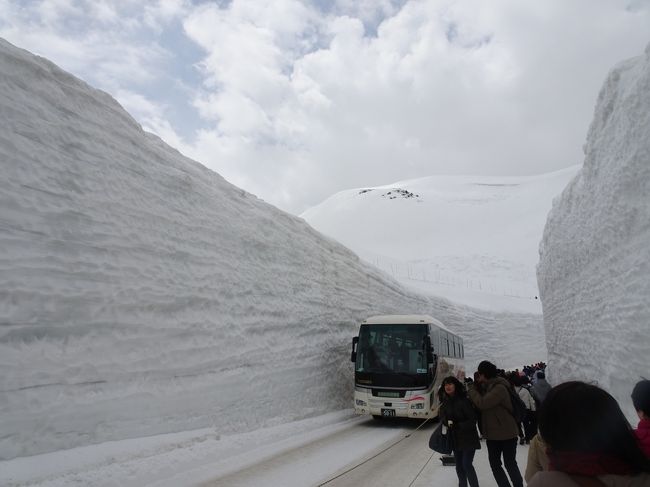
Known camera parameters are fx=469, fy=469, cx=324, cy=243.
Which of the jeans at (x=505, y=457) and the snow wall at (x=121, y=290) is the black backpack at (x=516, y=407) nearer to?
the jeans at (x=505, y=457)

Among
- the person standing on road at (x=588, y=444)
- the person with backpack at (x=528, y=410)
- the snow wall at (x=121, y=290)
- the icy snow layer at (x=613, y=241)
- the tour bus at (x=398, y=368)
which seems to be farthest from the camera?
the tour bus at (x=398, y=368)

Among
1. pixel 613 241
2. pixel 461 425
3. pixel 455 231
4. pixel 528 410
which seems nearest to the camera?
pixel 461 425

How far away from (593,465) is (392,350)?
10830mm

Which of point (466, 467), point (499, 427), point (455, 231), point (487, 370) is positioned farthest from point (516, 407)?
point (455, 231)

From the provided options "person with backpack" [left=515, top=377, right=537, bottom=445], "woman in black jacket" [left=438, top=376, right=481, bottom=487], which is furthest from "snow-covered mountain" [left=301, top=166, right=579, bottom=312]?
"woman in black jacket" [left=438, top=376, right=481, bottom=487]

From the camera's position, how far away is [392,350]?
1219 centimetres

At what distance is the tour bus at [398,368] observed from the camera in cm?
1151

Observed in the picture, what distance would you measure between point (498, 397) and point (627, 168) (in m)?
4.51

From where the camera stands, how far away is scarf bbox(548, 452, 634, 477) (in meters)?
1.58

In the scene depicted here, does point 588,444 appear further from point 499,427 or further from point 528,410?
point 528,410

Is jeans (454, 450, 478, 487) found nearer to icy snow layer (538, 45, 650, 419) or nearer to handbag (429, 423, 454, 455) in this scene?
handbag (429, 423, 454, 455)

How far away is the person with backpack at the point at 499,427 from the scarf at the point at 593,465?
11.5ft

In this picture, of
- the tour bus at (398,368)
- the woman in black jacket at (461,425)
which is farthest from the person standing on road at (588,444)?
the tour bus at (398,368)

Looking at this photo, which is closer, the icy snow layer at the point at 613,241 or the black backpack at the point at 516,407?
the black backpack at the point at 516,407
